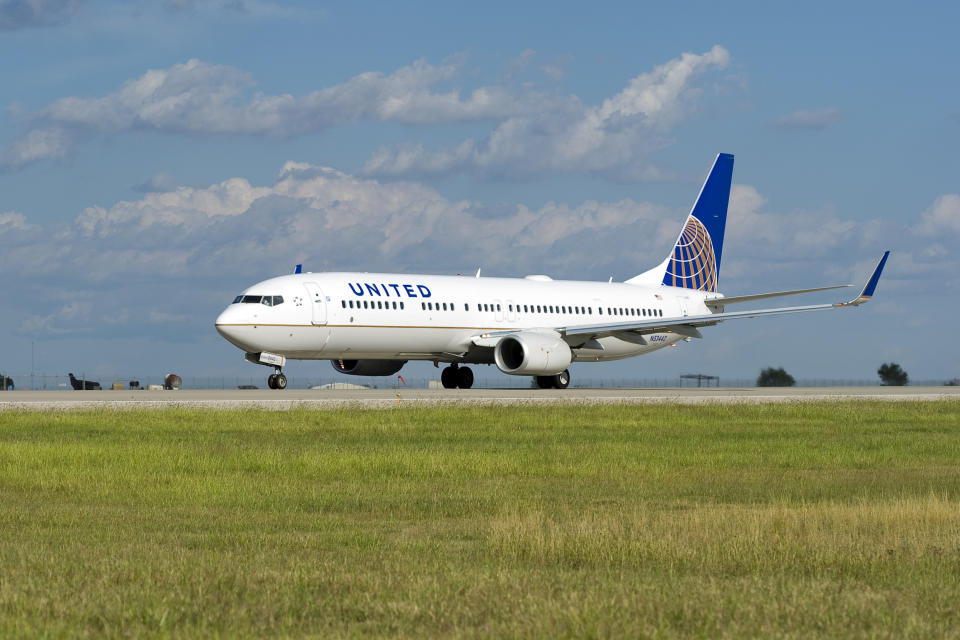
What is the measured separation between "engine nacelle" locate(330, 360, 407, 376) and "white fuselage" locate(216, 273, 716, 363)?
2.35m

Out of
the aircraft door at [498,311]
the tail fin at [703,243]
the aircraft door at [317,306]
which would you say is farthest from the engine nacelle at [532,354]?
the tail fin at [703,243]

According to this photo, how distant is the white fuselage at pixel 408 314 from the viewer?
4300 centimetres

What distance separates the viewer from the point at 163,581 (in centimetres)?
957

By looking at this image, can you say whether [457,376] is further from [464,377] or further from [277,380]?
[277,380]

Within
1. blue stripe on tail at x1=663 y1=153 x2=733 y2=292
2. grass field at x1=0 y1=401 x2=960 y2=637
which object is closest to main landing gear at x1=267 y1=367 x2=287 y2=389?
grass field at x1=0 y1=401 x2=960 y2=637

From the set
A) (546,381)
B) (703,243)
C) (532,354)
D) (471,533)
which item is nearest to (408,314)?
(532,354)

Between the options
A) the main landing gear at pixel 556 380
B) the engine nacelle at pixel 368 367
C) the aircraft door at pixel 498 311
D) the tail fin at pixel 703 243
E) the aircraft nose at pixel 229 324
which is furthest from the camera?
the tail fin at pixel 703 243

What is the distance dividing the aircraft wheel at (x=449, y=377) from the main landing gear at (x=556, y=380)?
11.5 feet

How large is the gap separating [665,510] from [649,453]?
723 centimetres

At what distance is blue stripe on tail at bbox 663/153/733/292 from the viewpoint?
6134 centimetres

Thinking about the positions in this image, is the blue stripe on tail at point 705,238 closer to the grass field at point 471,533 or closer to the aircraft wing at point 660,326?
the aircraft wing at point 660,326

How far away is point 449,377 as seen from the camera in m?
52.4

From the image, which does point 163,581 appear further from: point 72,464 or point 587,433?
point 587,433

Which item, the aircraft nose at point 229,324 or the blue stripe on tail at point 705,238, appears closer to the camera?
the aircraft nose at point 229,324
